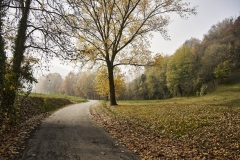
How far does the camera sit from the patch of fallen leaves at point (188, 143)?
645 cm

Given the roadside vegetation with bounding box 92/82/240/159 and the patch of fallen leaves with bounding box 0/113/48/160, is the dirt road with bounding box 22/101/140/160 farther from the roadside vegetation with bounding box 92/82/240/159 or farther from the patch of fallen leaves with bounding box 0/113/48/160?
the roadside vegetation with bounding box 92/82/240/159

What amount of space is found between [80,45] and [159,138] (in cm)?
1521

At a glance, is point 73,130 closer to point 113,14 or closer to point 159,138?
point 159,138

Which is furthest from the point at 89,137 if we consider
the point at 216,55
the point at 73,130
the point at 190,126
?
the point at 216,55

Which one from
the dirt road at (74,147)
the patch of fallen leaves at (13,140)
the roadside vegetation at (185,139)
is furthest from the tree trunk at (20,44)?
the roadside vegetation at (185,139)

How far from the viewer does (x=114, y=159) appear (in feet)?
19.6

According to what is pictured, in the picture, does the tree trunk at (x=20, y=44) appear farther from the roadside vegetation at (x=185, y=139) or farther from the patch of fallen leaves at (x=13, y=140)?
the roadside vegetation at (x=185, y=139)

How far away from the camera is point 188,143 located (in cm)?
789

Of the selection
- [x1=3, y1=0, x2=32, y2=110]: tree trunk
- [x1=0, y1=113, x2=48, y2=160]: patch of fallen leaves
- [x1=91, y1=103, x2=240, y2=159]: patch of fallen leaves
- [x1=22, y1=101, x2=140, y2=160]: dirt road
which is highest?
[x1=3, y1=0, x2=32, y2=110]: tree trunk

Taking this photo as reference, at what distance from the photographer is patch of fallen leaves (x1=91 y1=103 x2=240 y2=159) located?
21.1 ft

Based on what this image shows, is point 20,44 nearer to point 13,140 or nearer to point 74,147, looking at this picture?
point 13,140

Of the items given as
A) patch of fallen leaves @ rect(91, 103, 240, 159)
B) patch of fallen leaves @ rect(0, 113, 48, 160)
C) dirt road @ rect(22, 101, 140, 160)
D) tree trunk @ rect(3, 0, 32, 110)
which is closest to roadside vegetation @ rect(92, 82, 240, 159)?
patch of fallen leaves @ rect(91, 103, 240, 159)

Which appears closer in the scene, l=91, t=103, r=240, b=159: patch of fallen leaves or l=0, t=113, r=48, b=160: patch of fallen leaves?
l=0, t=113, r=48, b=160: patch of fallen leaves

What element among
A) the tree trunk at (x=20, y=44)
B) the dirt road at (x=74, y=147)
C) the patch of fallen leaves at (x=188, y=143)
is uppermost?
the tree trunk at (x=20, y=44)
